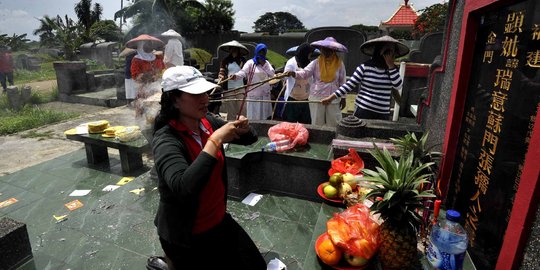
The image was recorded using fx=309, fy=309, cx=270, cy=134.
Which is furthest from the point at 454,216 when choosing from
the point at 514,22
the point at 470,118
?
the point at 514,22

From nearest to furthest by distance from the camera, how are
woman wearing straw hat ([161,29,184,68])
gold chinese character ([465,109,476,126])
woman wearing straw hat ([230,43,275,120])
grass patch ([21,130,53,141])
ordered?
1. gold chinese character ([465,109,476,126])
2. woman wearing straw hat ([230,43,275,120])
3. woman wearing straw hat ([161,29,184,68])
4. grass patch ([21,130,53,141])

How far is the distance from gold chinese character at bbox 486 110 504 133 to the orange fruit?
1525 mm

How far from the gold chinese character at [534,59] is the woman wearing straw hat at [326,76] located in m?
3.51

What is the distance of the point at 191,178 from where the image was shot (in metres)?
1.83

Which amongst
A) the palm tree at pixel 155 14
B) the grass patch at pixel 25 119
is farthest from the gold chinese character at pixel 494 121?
the palm tree at pixel 155 14

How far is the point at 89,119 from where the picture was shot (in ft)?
34.2

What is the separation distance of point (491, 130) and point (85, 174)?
641 centimetres

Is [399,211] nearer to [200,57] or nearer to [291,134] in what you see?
[291,134]

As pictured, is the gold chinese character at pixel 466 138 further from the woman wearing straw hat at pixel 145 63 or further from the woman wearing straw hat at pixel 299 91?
the woman wearing straw hat at pixel 145 63

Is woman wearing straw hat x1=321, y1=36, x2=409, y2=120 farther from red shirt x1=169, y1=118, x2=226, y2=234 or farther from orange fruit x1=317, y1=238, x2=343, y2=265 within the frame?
red shirt x1=169, y1=118, x2=226, y2=234

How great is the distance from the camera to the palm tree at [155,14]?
2506 cm

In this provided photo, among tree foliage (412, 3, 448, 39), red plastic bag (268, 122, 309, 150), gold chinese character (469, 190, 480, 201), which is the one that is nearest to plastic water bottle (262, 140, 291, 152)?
red plastic bag (268, 122, 309, 150)

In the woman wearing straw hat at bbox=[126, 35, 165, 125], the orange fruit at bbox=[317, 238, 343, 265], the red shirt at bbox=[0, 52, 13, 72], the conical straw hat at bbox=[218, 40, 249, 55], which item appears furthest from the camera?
the red shirt at bbox=[0, 52, 13, 72]

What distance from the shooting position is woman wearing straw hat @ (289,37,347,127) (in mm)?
5461
